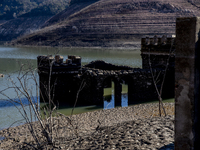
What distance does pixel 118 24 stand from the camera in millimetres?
75312

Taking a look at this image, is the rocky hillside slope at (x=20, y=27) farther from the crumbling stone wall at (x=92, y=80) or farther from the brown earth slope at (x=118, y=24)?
the crumbling stone wall at (x=92, y=80)

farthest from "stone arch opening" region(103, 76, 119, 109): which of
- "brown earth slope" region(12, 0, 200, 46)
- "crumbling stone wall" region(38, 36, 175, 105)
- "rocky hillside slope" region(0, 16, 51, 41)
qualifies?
"rocky hillside slope" region(0, 16, 51, 41)

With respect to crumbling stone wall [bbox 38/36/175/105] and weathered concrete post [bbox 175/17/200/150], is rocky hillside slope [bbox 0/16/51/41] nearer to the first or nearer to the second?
crumbling stone wall [bbox 38/36/175/105]

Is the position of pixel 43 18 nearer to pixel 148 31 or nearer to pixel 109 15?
pixel 109 15

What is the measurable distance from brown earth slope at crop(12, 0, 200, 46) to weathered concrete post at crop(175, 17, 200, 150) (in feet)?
200

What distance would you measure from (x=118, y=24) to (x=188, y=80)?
71880 millimetres

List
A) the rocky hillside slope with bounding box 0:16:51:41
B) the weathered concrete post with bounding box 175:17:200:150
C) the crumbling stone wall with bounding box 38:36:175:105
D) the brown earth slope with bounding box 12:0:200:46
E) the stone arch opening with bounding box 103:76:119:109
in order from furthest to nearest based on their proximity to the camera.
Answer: the rocky hillside slope with bounding box 0:16:51:41 → the brown earth slope with bounding box 12:0:200:46 → the stone arch opening with bounding box 103:76:119:109 → the crumbling stone wall with bounding box 38:36:175:105 → the weathered concrete post with bounding box 175:17:200:150

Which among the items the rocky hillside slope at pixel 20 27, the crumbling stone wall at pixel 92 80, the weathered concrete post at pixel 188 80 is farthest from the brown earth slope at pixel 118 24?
the weathered concrete post at pixel 188 80

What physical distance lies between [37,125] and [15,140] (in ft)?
6.76

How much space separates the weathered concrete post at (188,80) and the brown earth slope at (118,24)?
6089cm

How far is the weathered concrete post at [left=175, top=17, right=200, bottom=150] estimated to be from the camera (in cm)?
466

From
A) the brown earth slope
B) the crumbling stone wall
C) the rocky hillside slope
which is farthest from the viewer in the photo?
the rocky hillside slope

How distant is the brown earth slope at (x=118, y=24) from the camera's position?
2751 inches

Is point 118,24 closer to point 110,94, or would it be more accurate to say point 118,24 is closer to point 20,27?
point 20,27
